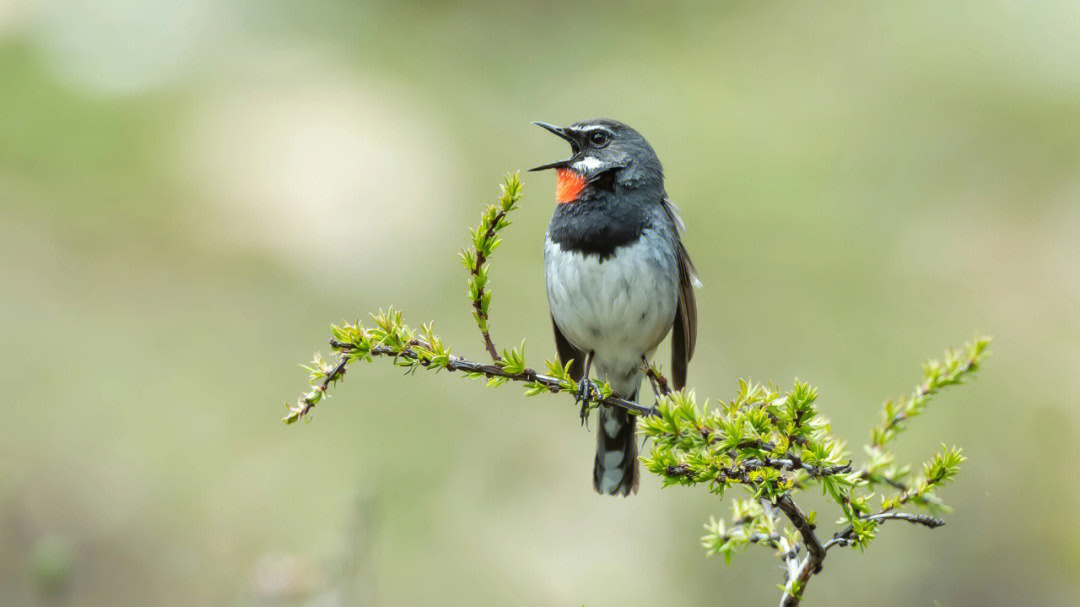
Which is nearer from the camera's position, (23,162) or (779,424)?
(779,424)

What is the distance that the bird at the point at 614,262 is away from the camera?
4.43 m

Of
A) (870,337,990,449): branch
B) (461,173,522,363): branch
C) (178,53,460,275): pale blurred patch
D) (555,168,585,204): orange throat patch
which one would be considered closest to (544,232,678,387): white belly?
(555,168,585,204): orange throat patch

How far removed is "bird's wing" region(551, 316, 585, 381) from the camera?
16.9 feet

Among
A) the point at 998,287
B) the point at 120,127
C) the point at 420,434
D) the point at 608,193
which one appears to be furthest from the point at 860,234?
the point at 120,127

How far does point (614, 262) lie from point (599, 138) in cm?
62

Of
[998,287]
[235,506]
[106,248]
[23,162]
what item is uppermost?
[23,162]

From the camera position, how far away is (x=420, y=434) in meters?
7.64

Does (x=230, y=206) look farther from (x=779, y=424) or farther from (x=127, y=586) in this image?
(x=779, y=424)

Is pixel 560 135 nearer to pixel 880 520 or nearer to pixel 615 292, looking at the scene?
A: pixel 615 292

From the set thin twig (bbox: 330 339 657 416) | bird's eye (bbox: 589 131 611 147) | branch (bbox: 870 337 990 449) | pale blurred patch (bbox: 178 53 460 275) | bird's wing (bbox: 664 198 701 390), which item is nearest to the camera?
branch (bbox: 870 337 990 449)

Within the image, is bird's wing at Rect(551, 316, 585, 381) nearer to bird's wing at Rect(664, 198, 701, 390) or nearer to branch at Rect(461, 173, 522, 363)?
bird's wing at Rect(664, 198, 701, 390)

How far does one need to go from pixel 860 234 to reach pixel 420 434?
4.25 m

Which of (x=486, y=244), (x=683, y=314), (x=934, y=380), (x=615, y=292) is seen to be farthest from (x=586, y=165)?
(x=934, y=380)

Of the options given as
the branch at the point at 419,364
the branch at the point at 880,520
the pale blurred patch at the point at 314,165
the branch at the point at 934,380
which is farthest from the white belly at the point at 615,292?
the pale blurred patch at the point at 314,165
